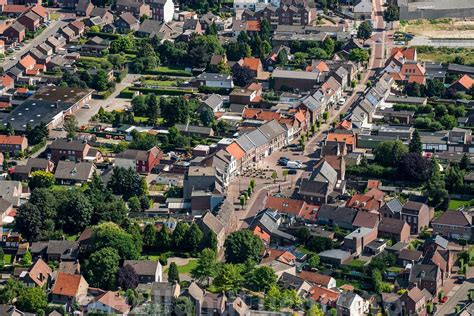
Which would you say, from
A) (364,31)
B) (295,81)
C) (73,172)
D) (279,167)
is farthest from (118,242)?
(364,31)

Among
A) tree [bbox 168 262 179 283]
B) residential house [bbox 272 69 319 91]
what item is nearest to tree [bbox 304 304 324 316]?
tree [bbox 168 262 179 283]

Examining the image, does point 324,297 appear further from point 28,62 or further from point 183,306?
point 28,62

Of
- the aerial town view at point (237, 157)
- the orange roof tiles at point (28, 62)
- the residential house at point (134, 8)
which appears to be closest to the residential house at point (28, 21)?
the aerial town view at point (237, 157)

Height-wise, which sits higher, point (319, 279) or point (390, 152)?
point (390, 152)

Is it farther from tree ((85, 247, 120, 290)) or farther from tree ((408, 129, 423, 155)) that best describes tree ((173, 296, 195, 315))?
tree ((408, 129, 423, 155))

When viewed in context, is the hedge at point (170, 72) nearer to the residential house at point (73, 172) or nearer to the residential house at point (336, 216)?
the residential house at point (73, 172)

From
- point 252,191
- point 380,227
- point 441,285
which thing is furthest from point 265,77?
point 441,285

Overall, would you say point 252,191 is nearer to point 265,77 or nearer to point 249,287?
point 249,287
